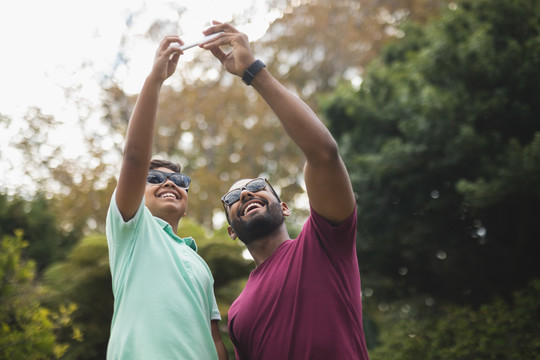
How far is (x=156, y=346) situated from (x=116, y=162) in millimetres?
13633

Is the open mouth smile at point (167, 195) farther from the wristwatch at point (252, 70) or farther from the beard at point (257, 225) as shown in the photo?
the wristwatch at point (252, 70)

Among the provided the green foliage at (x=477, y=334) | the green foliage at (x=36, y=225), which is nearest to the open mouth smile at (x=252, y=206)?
the green foliage at (x=477, y=334)

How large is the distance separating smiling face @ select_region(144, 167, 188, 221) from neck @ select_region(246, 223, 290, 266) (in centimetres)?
44

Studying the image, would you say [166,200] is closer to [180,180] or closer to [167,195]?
[167,195]

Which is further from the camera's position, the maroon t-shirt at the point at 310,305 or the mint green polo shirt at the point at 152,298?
the maroon t-shirt at the point at 310,305

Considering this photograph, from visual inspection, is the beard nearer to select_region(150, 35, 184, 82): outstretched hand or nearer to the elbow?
the elbow

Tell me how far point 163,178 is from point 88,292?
17.6 feet

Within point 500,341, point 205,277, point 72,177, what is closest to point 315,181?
point 205,277

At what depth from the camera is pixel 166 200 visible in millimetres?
2730

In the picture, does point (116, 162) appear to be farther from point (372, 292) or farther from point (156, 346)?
point (156, 346)

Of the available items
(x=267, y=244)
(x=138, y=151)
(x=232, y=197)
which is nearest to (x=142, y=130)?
(x=138, y=151)

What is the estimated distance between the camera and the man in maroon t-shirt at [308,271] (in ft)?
6.95

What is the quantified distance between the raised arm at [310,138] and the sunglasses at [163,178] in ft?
2.64

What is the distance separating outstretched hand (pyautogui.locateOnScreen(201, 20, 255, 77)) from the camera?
Result: 2195mm
